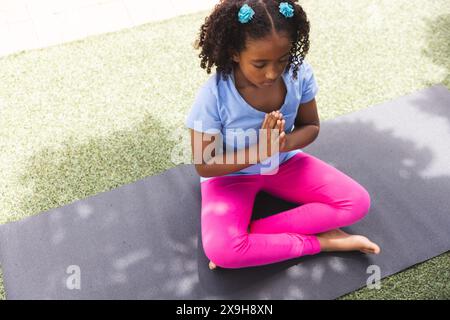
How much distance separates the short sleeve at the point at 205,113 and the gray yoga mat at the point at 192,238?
0.63m

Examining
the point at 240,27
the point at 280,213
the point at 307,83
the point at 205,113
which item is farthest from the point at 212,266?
the point at 240,27

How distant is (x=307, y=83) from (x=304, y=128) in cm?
22

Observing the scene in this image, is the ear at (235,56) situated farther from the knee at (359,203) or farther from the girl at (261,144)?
the knee at (359,203)

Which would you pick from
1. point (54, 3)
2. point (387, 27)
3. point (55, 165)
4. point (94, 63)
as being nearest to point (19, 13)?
point (54, 3)

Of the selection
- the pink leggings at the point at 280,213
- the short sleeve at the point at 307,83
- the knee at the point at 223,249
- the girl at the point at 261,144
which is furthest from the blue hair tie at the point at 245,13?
the knee at the point at 223,249

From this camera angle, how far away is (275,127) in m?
1.91

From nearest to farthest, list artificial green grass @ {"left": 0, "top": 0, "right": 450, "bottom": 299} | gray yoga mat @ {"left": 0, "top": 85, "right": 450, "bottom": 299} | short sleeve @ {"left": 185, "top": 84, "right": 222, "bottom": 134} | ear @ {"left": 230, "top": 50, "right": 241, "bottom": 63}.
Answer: ear @ {"left": 230, "top": 50, "right": 241, "bottom": 63} < short sleeve @ {"left": 185, "top": 84, "right": 222, "bottom": 134} < gray yoga mat @ {"left": 0, "top": 85, "right": 450, "bottom": 299} < artificial green grass @ {"left": 0, "top": 0, "right": 450, "bottom": 299}

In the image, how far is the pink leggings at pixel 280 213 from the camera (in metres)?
2.10

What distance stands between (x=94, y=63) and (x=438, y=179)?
233 centimetres

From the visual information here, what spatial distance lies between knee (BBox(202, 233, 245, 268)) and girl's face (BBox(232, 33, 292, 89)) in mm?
696

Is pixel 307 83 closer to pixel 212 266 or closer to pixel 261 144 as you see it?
pixel 261 144

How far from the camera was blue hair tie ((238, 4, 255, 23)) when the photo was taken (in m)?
1.64

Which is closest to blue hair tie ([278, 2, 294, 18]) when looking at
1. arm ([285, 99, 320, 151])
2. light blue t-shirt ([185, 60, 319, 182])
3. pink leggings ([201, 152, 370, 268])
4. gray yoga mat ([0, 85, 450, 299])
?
light blue t-shirt ([185, 60, 319, 182])

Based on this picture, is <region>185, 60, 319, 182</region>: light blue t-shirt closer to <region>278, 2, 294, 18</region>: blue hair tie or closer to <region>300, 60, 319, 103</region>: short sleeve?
<region>300, 60, 319, 103</region>: short sleeve
